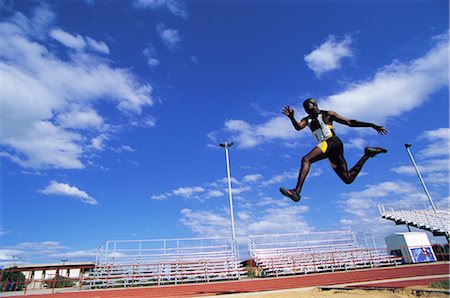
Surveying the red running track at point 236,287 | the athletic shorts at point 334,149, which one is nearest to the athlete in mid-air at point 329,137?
the athletic shorts at point 334,149

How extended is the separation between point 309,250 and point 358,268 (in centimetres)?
322

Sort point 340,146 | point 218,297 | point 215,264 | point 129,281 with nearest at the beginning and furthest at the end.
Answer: point 340,146
point 218,297
point 129,281
point 215,264

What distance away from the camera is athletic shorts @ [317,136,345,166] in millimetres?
4895

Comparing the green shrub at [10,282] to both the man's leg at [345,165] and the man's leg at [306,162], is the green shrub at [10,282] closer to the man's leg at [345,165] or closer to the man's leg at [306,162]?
the man's leg at [306,162]

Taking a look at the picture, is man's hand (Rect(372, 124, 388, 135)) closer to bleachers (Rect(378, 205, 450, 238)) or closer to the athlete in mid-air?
the athlete in mid-air

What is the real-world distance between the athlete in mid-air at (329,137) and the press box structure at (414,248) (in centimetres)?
1867

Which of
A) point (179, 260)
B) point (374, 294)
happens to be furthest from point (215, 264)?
point (374, 294)

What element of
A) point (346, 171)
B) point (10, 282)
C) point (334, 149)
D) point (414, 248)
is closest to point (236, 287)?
point (346, 171)

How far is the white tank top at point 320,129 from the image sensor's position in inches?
199

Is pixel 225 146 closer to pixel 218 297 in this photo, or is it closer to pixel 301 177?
pixel 218 297

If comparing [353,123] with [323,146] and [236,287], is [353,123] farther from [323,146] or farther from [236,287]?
[236,287]

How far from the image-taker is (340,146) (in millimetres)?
→ 5008

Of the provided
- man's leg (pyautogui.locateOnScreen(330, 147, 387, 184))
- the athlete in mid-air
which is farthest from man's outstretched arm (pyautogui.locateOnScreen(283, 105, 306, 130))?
man's leg (pyautogui.locateOnScreen(330, 147, 387, 184))

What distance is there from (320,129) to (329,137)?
0.23 meters
